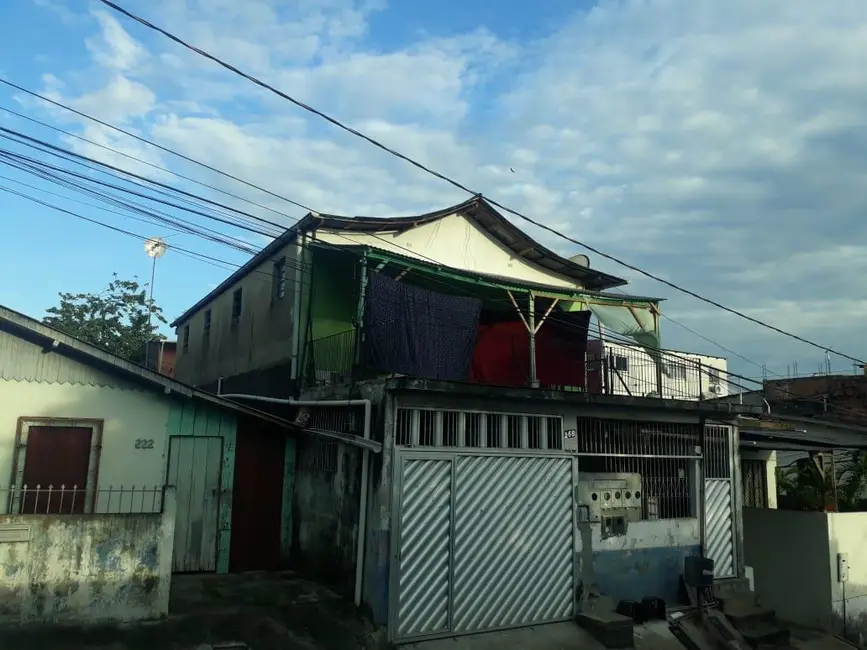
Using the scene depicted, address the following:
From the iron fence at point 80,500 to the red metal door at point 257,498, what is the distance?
1502 millimetres

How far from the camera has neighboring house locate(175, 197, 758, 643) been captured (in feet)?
31.2

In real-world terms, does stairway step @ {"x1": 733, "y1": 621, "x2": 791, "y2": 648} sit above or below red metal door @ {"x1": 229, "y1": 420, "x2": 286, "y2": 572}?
below

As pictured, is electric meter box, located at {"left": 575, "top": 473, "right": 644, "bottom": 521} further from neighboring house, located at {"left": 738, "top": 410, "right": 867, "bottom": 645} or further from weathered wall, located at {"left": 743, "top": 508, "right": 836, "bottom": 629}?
neighboring house, located at {"left": 738, "top": 410, "right": 867, "bottom": 645}

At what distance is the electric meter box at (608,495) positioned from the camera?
36.1 ft

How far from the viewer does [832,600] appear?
42.1ft

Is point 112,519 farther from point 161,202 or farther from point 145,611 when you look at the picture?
point 161,202

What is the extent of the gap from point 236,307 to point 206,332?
10.1 ft

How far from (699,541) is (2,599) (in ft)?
35.3

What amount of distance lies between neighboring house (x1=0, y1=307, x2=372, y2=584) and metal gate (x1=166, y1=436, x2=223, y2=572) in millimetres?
17

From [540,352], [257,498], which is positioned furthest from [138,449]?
[540,352]

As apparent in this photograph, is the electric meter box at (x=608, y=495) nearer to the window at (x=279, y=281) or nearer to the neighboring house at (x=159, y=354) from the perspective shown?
the window at (x=279, y=281)

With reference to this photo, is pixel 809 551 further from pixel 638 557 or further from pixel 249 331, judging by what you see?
pixel 249 331

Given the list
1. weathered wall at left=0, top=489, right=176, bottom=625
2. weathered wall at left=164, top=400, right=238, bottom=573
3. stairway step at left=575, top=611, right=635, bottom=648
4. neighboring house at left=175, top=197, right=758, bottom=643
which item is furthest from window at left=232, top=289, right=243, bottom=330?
stairway step at left=575, top=611, right=635, bottom=648

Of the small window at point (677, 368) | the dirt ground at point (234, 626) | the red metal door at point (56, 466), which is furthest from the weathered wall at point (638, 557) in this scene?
the red metal door at point (56, 466)
